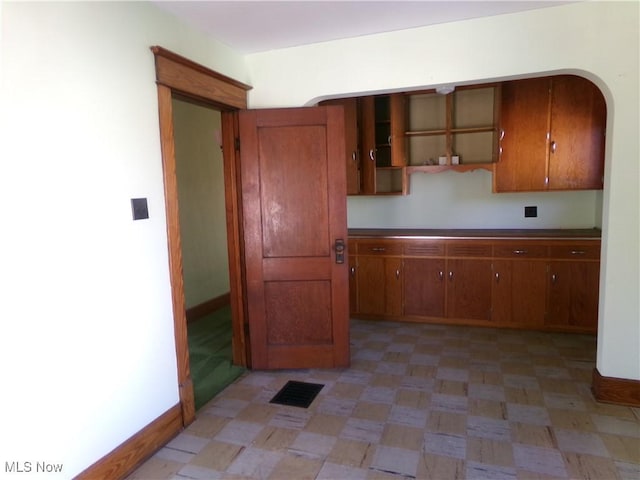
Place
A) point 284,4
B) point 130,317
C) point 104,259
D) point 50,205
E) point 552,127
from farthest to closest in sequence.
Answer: point 552,127, point 284,4, point 130,317, point 104,259, point 50,205

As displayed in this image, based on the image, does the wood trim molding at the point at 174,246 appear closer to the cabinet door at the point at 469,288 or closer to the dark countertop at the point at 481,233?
the dark countertop at the point at 481,233

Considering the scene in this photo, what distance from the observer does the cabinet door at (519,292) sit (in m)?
3.77

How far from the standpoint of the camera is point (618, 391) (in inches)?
101

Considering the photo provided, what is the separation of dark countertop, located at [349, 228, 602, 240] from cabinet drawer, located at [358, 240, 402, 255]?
63 mm

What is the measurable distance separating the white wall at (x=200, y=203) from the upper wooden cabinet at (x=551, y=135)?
113 inches

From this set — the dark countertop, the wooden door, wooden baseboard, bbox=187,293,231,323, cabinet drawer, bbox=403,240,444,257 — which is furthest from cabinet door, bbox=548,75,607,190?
wooden baseboard, bbox=187,293,231,323

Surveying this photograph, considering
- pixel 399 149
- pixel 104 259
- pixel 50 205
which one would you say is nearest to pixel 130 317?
pixel 104 259

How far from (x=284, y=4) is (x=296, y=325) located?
2125mm

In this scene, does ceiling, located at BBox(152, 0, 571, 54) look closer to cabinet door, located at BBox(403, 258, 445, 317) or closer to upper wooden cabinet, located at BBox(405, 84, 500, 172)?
upper wooden cabinet, located at BBox(405, 84, 500, 172)

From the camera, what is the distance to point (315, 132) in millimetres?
2977

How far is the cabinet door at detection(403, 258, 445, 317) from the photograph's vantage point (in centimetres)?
404

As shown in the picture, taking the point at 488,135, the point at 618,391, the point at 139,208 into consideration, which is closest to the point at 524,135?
the point at 488,135

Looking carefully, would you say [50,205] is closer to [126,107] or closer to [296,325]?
[126,107]

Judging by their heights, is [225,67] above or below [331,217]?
above
